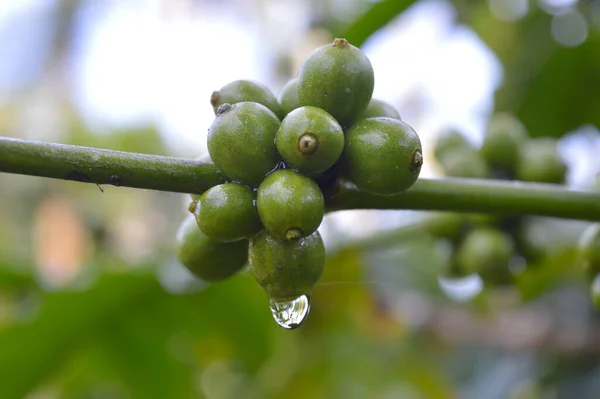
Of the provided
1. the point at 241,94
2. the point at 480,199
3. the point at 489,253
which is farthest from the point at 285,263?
the point at 489,253

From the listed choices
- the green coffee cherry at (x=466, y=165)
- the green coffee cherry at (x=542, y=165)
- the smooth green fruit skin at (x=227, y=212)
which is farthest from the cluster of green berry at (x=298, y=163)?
the green coffee cherry at (x=542, y=165)

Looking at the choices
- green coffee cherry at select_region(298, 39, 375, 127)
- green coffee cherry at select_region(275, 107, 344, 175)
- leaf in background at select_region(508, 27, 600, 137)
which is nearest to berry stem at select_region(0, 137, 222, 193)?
green coffee cherry at select_region(275, 107, 344, 175)

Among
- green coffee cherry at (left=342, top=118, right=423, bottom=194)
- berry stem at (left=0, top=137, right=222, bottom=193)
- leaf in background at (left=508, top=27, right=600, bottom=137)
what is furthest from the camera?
leaf in background at (left=508, top=27, right=600, bottom=137)

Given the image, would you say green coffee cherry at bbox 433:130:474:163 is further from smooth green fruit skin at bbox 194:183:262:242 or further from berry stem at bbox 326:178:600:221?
smooth green fruit skin at bbox 194:183:262:242

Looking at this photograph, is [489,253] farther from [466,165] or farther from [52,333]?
[52,333]

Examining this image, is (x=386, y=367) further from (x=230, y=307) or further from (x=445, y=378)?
(x=230, y=307)

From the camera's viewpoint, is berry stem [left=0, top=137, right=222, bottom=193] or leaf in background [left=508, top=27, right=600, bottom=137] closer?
berry stem [left=0, top=137, right=222, bottom=193]

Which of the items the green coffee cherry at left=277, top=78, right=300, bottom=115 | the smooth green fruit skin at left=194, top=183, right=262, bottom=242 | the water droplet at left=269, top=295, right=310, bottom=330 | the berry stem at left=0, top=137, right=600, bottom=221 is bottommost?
the water droplet at left=269, top=295, right=310, bottom=330
